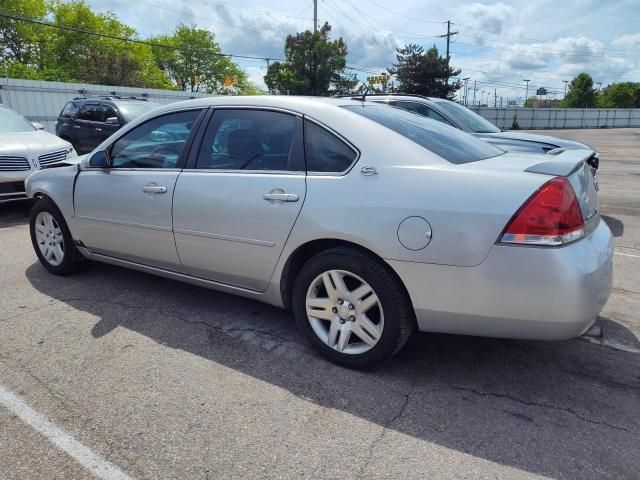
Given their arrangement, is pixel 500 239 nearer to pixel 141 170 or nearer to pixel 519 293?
pixel 519 293

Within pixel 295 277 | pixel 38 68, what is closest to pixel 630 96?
pixel 38 68

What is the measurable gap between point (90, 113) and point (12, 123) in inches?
124

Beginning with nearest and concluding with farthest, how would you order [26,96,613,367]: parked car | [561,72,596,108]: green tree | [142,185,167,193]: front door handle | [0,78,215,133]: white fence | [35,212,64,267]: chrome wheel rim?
[26,96,613,367]: parked car < [142,185,167,193]: front door handle < [35,212,64,267]: chrome wheel rim < [0,78,215,133]: white fence < [561,72,596,108]: green tree

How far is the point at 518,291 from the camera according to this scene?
7.89 ft

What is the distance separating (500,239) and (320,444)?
1301 millimetres

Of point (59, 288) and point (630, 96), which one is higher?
point (630, 96)

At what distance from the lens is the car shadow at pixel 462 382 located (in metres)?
2.30

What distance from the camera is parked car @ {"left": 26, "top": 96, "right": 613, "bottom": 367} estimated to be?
2420 millimetres

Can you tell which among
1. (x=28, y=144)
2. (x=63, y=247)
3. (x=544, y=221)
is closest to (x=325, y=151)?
(x=544, y=221)

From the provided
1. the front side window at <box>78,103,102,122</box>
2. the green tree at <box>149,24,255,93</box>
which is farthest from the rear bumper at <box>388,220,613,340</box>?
the green tree at <box>149,24,255,93</box>

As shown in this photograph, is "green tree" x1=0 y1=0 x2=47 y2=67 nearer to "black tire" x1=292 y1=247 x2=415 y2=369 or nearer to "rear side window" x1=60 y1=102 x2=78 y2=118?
"rear side window" x1=60 y1=102 x2=78 y2=118

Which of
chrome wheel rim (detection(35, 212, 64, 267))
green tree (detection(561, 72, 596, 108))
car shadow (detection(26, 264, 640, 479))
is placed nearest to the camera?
car shadow (detection(26, 264, 640, 479))

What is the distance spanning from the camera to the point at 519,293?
241 cm

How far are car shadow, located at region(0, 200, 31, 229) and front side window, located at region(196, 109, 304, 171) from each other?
500cm
